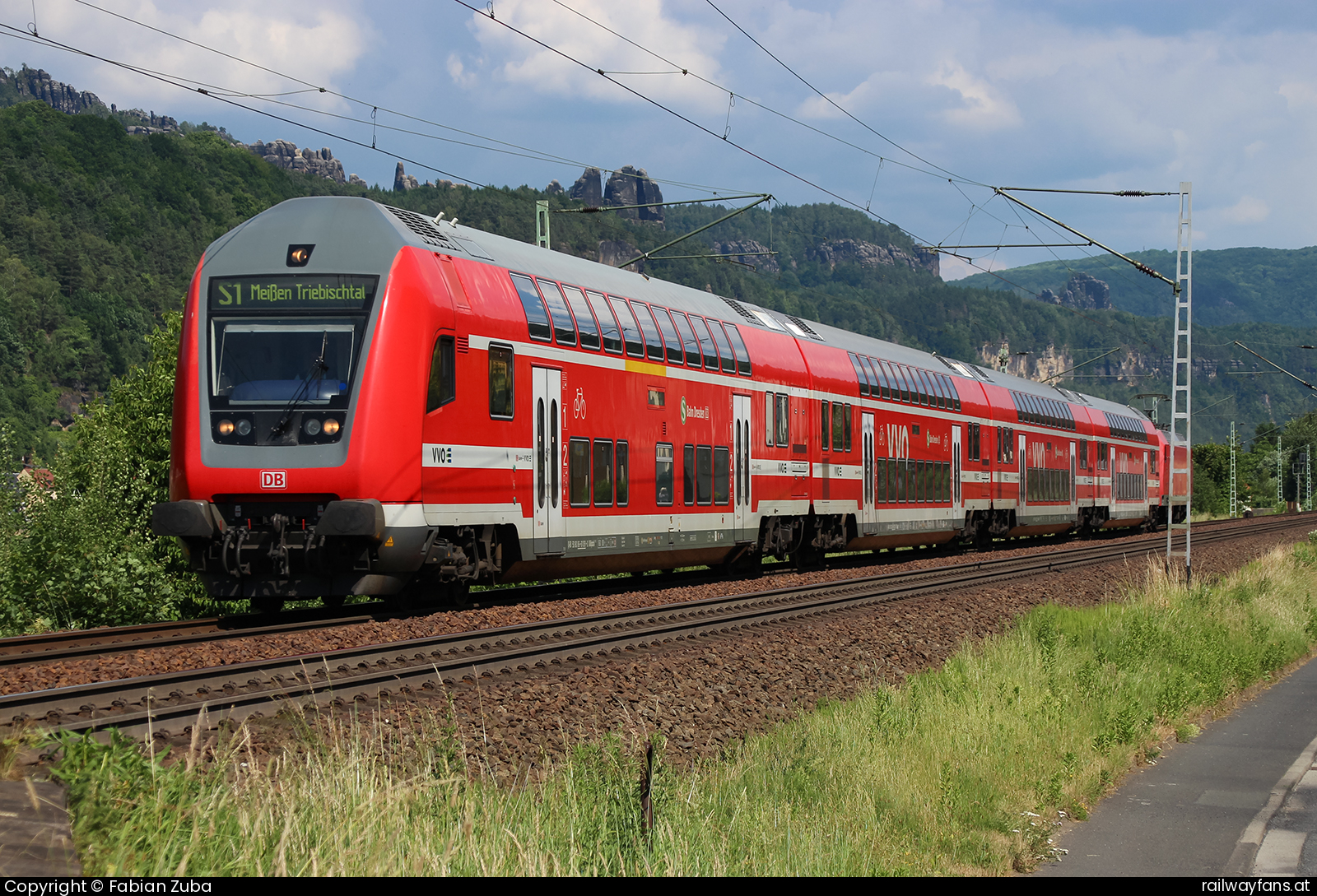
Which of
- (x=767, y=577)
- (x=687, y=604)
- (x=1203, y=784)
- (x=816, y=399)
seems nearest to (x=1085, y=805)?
(x=1203, y=784)

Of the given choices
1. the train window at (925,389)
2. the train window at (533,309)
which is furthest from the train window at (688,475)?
the train window at (925,389)

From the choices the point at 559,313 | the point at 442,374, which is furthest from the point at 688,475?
the point at 442,374

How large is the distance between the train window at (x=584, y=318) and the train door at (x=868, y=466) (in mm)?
10393

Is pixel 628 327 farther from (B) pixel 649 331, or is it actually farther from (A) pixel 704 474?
(A) pixel 704 474

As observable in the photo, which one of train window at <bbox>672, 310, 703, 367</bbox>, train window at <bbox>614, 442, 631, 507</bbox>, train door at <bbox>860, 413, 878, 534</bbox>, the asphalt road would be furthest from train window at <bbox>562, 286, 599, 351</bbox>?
train door at <bbox>860, 413, 878, 534</bbox>

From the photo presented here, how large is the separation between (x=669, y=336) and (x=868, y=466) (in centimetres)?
866

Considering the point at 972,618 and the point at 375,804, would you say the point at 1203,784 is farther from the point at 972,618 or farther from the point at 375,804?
the point at 972,618

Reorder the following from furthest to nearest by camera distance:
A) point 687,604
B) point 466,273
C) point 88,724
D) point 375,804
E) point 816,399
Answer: point 816,399 → point 687,604 → point 466,273 → point 88,724 → point 375,804

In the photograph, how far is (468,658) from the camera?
11195 mm

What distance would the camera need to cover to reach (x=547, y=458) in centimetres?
1625

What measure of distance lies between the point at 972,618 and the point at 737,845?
11507mm

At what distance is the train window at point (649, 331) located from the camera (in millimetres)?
18891

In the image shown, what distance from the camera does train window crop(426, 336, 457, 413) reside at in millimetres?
13953

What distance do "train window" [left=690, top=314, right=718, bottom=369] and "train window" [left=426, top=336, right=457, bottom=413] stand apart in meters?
6.96
